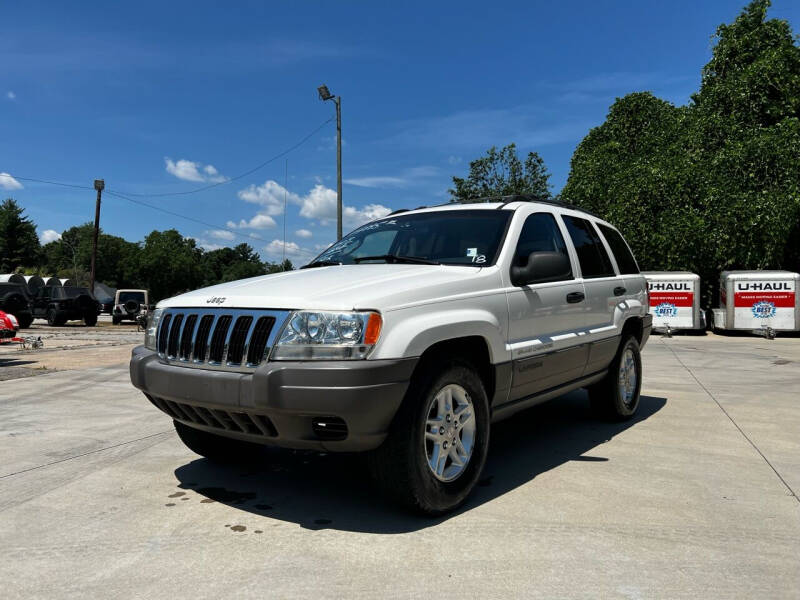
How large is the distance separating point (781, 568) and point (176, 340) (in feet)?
10.5

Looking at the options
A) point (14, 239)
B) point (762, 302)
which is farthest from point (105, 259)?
point (762, 302)

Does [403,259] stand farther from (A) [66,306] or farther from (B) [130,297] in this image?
(B) [130,297]

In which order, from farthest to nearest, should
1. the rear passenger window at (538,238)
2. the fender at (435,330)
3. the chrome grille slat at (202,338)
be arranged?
the rear passenger window at (538,238) → the chrome grille slat at (202,338) → the fender at (435,330)

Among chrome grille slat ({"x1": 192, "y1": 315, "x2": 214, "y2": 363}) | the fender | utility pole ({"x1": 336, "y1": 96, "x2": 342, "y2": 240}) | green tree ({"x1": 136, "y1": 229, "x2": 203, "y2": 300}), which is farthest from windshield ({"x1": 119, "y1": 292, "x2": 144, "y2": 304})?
green tree ({"x1": 136, "y1": 229, "x2": 203, "y2": 300})

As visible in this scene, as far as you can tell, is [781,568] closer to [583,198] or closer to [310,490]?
[310,490]

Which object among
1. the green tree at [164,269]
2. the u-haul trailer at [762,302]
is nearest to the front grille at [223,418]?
the u-haul trailer at [762,302]

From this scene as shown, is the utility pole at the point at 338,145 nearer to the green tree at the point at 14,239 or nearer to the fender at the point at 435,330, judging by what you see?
the fender at the point at 435,330

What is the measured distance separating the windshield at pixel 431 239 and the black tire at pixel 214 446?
1423 mm

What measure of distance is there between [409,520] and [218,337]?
1.41 m

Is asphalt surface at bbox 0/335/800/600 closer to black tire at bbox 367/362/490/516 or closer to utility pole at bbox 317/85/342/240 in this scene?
black tire at bbox 367/362/490/516

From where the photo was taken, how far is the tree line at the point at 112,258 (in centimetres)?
6500

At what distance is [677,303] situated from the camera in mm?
18266

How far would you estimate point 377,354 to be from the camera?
295 centimetres

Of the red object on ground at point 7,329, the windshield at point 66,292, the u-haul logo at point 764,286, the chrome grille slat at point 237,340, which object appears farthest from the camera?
the windshield at point 66,292
